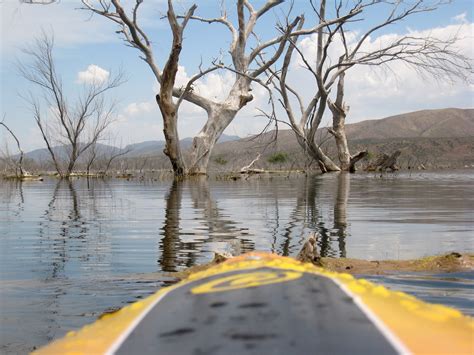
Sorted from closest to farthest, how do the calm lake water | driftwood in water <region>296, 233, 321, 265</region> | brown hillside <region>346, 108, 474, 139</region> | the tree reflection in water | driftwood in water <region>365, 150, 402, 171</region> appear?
1. the calm lake water
2. driftwood in water <region>296, 233, 321, 265</region>
3. the tree reflection in water
4. driftwood in water <region>365, 150, 402, 171</region>
5. brown hillside <region>346, 108, 474, 139</region>

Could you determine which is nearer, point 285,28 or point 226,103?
point 285,28

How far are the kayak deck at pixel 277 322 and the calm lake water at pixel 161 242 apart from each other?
4.82ft

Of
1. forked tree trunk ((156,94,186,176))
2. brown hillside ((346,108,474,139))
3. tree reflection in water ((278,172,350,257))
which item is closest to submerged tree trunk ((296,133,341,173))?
forked tree trunk ((156,94,186,176))

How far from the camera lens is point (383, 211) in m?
9.29

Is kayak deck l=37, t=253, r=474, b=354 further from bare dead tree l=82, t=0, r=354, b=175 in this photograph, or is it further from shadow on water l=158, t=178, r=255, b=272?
bare dead tree l=82, t=0, r=354, b=175

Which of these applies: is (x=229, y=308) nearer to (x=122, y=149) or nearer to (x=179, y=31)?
(x=179, y=31)

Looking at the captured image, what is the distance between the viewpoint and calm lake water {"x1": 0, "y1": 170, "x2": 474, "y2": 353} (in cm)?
364

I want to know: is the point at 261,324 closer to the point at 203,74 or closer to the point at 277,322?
the point at 277,322

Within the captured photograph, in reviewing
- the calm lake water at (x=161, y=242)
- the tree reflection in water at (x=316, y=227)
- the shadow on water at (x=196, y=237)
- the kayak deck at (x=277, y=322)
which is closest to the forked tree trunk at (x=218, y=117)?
the calm lake water at (x=161, y=242)

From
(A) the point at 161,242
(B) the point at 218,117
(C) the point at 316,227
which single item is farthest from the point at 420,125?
(A) the point at 161,242

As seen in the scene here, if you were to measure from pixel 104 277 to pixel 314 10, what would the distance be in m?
20.8

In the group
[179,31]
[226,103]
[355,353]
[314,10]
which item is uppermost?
[314,10]

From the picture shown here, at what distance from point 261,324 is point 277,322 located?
5 cm

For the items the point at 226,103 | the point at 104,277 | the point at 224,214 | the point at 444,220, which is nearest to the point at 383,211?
the point at 444,220
